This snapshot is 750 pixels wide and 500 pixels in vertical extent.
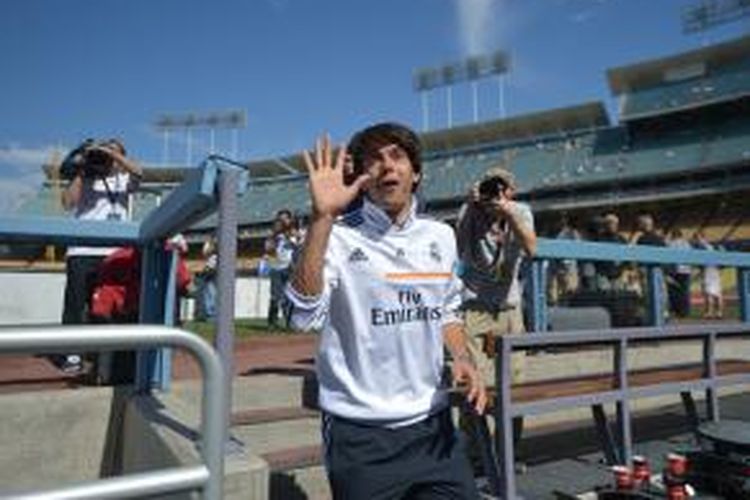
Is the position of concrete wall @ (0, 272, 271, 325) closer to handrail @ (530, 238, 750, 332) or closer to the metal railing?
handrail @ (530, 238, 750, 332)

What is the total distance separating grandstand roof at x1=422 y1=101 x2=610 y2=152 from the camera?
48500 millimetres

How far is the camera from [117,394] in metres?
4.30

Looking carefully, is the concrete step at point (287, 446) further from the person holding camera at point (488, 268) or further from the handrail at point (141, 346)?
the handrail at point (141, 346)

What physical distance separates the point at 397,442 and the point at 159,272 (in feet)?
7.67

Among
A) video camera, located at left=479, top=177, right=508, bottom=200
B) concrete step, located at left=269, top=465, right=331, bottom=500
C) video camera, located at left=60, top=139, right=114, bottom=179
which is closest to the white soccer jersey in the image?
concrete step, located at left=269, top=465, right=331, bottom=500

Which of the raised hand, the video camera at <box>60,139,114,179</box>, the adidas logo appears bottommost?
the adidas logo

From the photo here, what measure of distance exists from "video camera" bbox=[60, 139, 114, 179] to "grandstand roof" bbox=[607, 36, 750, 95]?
43.1 m

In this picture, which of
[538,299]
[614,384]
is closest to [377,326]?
[614,384]

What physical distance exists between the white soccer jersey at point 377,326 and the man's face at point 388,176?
39 millimetres

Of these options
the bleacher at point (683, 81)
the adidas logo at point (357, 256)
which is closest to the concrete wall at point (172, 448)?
the adidas logo at point (357, 256)

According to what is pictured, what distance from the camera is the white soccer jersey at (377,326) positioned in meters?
2.53

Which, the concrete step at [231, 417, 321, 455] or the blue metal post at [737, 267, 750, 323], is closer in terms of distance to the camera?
the concrete step at [231, 417, 321, 455]

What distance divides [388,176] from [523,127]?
5029cm

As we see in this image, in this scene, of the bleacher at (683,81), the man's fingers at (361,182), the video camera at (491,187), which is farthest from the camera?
the bleacher at (683,81)
